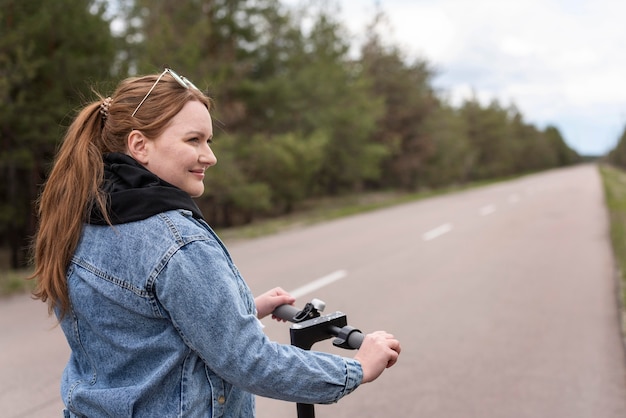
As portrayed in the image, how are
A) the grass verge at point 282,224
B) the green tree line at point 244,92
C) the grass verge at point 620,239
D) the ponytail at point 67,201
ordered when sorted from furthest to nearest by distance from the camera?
1. the green tree line at point 244,92
2. the grass verge at point 282,224
3. the grass verge at point 620,239
4. the ponytail at point 67,201

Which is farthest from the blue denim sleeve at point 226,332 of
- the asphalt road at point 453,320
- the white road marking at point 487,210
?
the white road marking at point 487,210

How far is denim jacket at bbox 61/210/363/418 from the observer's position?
147 cm

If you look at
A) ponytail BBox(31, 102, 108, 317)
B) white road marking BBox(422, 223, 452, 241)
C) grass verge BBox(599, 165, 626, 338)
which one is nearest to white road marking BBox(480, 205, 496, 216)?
grass verge BBox(599, 165, 626, 338)

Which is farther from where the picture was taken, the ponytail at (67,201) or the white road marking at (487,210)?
the white road marking at (487,210)

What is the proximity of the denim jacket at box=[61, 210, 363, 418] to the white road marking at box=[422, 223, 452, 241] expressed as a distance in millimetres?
11710

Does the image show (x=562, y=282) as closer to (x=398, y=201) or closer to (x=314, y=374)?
(x=314, y=374)

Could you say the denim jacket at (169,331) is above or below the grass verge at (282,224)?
above

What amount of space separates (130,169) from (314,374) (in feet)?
2.32

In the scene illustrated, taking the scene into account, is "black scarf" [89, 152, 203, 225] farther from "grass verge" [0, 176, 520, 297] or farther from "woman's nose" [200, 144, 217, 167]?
"grass verge" [0, 176, 520, 297]

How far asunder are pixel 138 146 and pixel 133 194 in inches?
6.3

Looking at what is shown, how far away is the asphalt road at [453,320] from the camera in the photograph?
4.41 metres

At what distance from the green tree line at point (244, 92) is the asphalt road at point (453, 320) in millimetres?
2023

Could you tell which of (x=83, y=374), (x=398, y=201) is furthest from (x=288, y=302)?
(x=398, y=201)

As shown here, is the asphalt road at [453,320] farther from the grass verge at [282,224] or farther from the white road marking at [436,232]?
the grass verge at [282,224]
